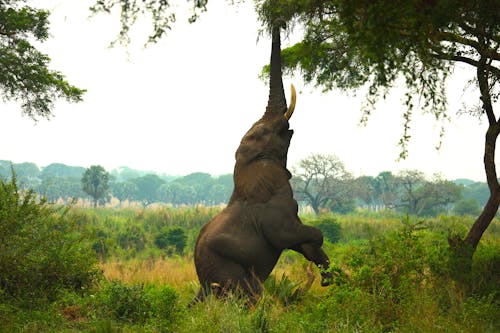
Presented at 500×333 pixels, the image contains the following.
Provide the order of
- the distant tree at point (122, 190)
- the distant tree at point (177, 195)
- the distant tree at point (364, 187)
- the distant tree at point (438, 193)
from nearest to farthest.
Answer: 1. the distant tree at point (438, 193)
2. the distant tree at point (364, 187)
3. the distant tree at point (122, 190)
4. the distant tree at point (177, 195)

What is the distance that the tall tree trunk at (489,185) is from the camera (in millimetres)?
7920

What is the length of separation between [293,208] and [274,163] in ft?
2.02

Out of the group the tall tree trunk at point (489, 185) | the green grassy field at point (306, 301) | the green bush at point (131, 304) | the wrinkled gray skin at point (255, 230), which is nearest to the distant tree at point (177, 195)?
the green grassy field at point (306, 301)

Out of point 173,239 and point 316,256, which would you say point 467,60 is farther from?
point 173,239

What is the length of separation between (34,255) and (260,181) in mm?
3188

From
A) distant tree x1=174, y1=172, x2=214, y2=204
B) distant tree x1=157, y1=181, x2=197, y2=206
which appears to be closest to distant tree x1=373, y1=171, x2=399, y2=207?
distant tree x1=157, y1=181, x2=197, y2=206

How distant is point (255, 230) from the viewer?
254 inches

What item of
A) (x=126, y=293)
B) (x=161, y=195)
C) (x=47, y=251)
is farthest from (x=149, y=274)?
(x=161, y=195)

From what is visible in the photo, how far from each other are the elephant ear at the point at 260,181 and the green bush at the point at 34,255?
9.14 ft

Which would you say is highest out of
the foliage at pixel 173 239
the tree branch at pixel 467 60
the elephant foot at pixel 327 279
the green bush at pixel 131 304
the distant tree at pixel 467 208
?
the tree branch at pixel 467 60

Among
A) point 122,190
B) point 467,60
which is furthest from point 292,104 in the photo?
point 122,190

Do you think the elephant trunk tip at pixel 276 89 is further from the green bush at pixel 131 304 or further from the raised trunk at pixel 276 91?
the green bush at pixel 131 304

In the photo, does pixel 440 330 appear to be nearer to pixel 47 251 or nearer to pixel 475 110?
pixel 47 251

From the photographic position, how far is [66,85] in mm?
14281
